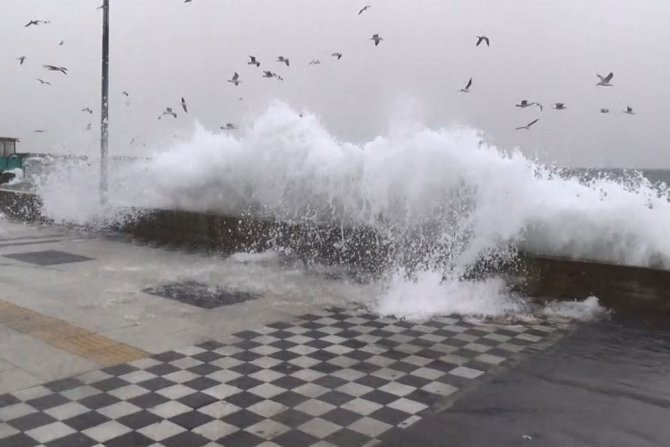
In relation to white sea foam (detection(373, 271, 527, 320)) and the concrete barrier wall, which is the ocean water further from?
the concrete barrier wall

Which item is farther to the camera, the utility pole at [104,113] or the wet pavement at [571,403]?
the utility pole at [104,113]

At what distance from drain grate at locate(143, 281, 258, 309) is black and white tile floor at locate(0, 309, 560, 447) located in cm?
109

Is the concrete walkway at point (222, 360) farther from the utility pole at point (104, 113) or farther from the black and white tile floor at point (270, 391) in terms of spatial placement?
the utility pole at point (104, 113)

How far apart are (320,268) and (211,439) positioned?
515cm

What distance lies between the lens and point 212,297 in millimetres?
6312

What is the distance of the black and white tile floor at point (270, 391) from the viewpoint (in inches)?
123

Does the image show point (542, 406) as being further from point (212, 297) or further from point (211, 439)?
point (212, 297)

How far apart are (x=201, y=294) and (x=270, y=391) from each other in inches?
115

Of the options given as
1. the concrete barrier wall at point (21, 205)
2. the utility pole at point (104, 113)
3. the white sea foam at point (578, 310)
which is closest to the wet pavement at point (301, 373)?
the white sea foam at point (578, 310)

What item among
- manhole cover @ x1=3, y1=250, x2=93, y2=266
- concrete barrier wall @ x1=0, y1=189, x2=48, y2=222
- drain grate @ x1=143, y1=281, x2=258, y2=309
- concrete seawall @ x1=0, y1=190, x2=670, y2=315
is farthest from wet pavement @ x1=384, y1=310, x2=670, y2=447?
concrete barrier wall @ x1=0, y1=189, x2=48, y2=222

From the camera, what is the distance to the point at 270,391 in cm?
374

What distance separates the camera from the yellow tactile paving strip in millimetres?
4340

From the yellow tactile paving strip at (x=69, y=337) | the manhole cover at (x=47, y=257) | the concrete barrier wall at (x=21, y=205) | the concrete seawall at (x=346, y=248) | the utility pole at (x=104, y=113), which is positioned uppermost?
the utility pole at (x=104, y=113)

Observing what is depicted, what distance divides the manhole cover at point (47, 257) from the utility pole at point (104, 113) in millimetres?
2944
